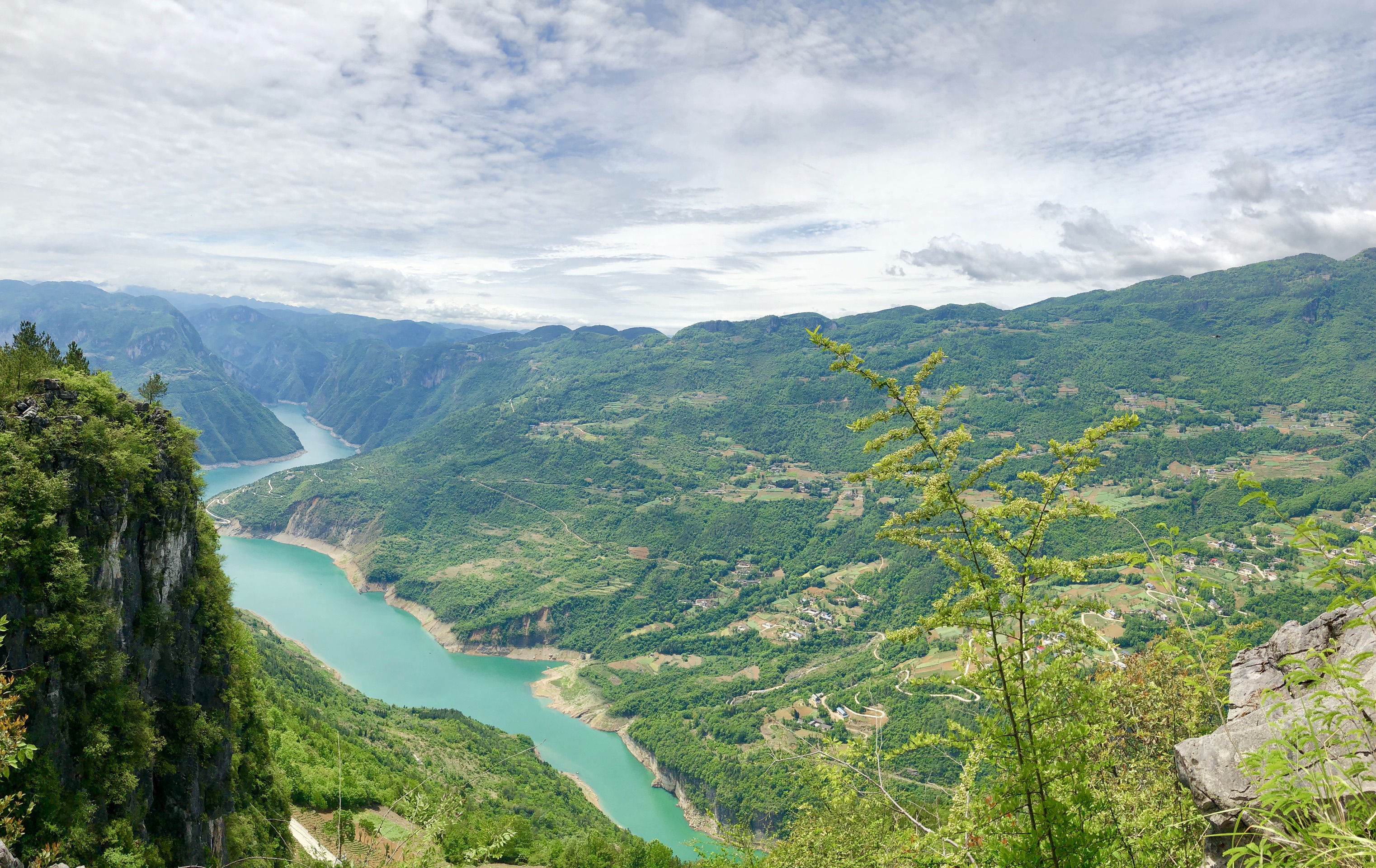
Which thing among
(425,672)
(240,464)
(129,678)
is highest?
(129,678)

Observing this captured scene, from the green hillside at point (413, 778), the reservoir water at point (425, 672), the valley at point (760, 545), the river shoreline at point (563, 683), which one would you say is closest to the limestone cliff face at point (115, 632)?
the green hillside at point (413, 778)

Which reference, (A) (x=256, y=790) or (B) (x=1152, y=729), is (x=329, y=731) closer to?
(A) (x=256, y=790)

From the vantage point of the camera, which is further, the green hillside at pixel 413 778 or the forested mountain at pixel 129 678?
the green hillside at pixel 413 778

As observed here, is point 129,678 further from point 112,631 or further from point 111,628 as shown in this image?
point 111,628

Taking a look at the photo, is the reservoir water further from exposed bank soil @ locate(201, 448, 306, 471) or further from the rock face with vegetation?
exposed bank soil @ locate(201, 448, 306, 471)

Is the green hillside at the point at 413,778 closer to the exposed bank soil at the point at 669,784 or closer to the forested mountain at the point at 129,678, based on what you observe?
the forested mountain at the point at 129,678

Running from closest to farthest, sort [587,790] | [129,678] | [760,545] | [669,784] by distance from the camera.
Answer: [129,678]
[587,790]
[669,784]
[760,545]

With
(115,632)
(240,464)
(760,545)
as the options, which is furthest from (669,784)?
(240,464)
